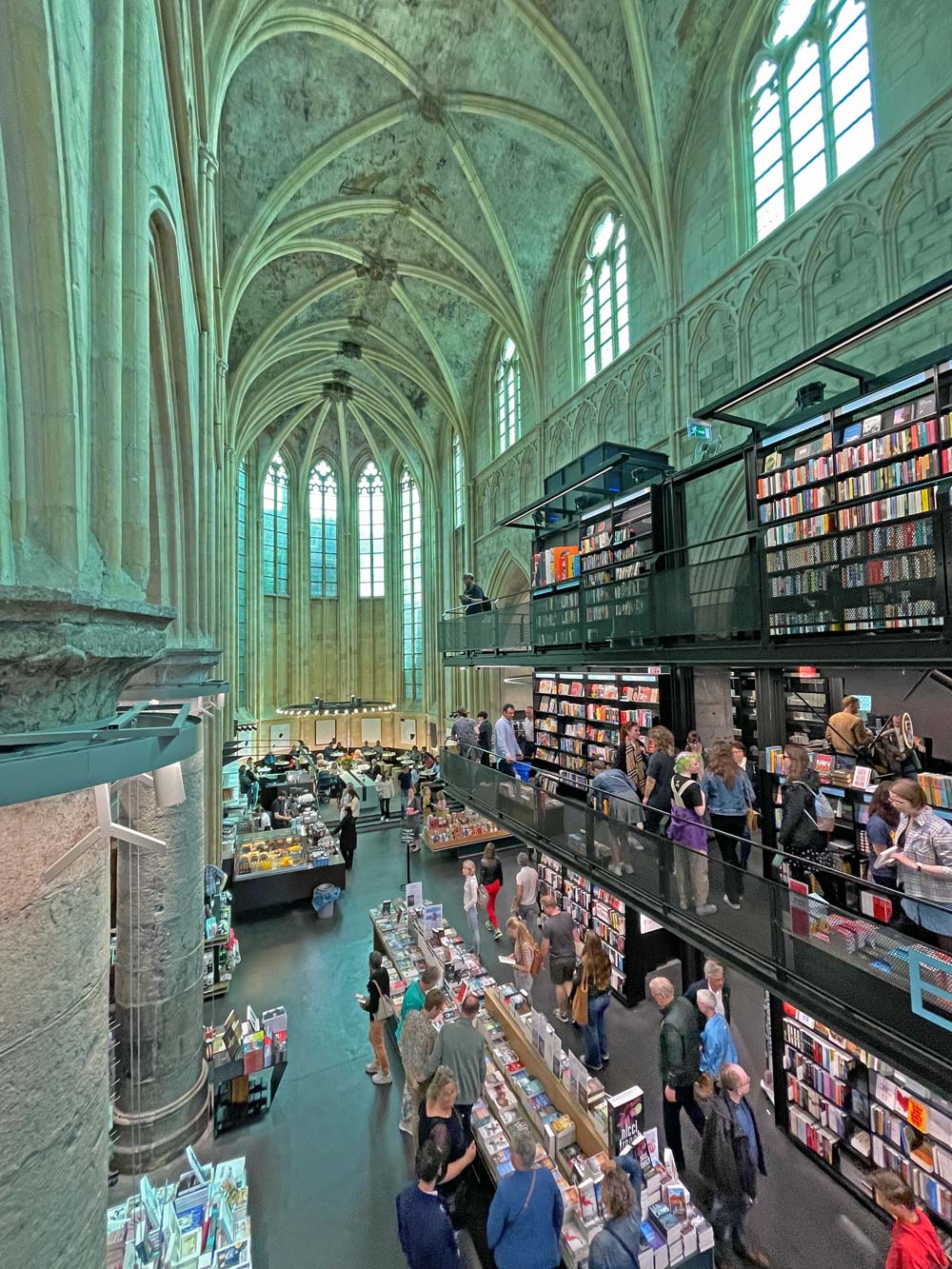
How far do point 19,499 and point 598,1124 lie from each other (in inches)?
202

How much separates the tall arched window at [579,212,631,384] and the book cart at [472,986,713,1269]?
11.9 meters

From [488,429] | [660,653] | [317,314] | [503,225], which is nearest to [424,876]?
[660,653]

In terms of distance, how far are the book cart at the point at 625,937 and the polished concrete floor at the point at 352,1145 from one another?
26 cm

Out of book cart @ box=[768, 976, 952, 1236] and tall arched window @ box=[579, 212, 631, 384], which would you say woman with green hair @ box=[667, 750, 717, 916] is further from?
→ tall arched window @ box=[579, 212, 631, 384]

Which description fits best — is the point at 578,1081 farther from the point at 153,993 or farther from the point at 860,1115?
the point at 153,993

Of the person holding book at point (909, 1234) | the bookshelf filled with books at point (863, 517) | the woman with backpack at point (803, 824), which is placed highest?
the bookshelf filled with books at point (863, 517)

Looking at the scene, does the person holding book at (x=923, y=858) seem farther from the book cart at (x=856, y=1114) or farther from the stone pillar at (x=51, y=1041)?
the stone pillar at (x=51, y=1041)

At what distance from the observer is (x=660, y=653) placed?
6508 mm

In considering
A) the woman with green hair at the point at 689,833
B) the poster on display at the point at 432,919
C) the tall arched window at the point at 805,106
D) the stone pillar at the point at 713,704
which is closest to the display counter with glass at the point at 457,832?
the poster on display at the point at 432,919

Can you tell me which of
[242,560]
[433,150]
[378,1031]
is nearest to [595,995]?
[378,1031]

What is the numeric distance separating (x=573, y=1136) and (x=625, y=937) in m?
2.50

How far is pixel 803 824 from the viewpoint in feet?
13.9

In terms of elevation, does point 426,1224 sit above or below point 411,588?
below

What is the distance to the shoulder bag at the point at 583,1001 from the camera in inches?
203
